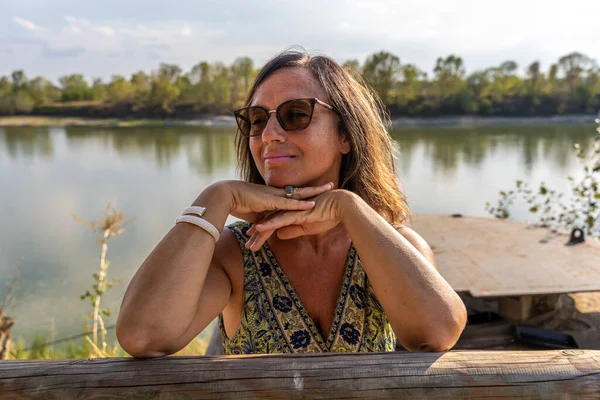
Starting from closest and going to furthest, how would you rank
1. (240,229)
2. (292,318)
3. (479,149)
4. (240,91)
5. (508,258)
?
(292,318), (240,229), (508,258), (479,149), (240,91)

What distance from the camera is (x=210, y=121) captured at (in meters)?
44.6

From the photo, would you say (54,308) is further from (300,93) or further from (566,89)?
(566,89)

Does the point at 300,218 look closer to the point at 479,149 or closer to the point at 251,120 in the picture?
the point at 251,120

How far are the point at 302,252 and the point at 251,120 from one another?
16.8 inches

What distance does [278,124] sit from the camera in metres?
1.39

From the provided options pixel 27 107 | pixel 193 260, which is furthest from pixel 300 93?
pixel 27 107

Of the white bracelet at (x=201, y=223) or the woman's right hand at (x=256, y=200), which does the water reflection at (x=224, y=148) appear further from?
the white bracelet at (x=201, y=223)

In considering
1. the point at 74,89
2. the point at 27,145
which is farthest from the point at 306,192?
the point at 74,89

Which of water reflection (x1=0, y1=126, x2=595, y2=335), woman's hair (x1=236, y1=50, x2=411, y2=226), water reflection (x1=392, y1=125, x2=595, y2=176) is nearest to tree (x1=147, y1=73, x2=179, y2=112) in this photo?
water reflection (x1=0, y1=126, x2=595, y2=335)

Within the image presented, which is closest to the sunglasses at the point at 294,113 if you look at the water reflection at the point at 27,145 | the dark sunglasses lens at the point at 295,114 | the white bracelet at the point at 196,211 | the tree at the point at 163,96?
the dark sunglasses lens at the point at 295,114

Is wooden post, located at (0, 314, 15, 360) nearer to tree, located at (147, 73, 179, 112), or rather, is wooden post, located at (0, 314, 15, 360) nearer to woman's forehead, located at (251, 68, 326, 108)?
woman's forehead, located at (251, 68, 326, 108)

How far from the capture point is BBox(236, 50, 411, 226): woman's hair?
4.85 feet

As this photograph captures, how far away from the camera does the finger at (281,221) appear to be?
1336mm

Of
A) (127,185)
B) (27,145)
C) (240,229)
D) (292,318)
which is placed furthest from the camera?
(27,145)
